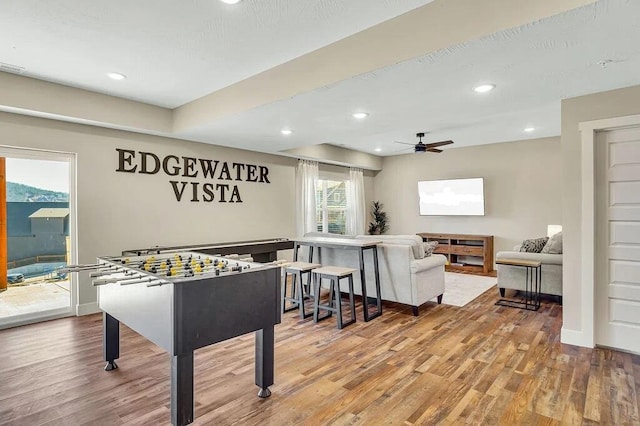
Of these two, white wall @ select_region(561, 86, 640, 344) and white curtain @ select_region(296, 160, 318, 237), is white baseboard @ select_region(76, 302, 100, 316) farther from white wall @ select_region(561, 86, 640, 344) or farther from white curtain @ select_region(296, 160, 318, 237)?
white wall @ select_region(561, 86, 640, 344)

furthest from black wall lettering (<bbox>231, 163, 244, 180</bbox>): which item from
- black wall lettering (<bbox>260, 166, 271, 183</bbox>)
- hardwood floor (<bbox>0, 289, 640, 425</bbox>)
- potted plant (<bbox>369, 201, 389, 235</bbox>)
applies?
potted plant (<bbox>369, 201, 389, 235</bbox>)

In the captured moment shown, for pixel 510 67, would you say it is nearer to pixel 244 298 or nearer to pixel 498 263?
pixel 244 298

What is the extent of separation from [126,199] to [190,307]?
3.38 metres

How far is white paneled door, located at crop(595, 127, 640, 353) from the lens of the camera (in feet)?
10.5

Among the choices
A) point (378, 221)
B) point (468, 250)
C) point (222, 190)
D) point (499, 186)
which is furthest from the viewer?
point (378, 221)

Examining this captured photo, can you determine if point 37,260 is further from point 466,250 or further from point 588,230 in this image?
point 466,250

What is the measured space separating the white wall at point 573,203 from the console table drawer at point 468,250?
414cm

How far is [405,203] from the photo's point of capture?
8945 millimetres

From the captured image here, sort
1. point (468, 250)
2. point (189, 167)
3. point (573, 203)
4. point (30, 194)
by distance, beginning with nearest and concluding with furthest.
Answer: point (573, 203) → point (30, 194) → point (189, 167) → point (468, 250)

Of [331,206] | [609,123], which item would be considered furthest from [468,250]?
[609,123]

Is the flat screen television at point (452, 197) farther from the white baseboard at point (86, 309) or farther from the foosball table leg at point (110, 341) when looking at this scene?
the foosball table leg at point (110, 341)

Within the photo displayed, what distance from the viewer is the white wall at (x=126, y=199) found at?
4.27 metres

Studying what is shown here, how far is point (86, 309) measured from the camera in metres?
4.53

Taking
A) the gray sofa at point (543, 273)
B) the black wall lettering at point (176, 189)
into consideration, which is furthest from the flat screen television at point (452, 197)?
the black wall lettering at point (176, 189)
